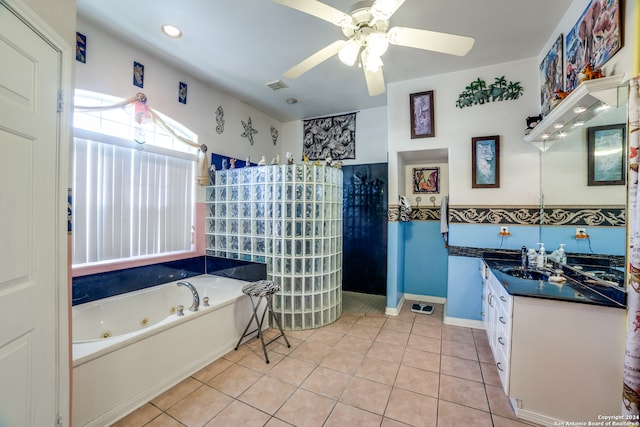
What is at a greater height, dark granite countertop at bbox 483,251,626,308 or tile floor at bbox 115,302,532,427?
dark granite countertop at bbox 483,251,626,308

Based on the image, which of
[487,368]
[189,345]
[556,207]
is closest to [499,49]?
[556,207]

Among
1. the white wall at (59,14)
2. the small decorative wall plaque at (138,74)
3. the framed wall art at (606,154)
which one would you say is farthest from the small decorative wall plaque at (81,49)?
the framed wall art at (606,154)

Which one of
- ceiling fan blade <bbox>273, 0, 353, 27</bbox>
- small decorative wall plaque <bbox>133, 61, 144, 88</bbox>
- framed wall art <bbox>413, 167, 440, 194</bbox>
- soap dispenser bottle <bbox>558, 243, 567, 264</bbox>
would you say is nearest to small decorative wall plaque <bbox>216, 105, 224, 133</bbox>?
small decorative wall plaque <bbox>133, 61, 144, 88</bbox>

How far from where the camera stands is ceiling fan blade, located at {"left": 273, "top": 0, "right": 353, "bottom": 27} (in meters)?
1.32

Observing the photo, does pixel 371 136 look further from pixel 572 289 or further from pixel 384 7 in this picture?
pixel 572 289

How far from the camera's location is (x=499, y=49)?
2434mm

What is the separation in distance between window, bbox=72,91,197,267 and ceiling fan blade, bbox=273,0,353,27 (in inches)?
80.1

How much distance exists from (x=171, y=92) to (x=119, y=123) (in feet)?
2.21

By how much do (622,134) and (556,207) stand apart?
99 cm

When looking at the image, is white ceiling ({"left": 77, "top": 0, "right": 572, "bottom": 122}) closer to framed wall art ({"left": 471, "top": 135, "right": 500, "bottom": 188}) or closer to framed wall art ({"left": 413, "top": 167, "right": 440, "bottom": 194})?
framed wall art ({"left": 471, "top": 135, "right": 500, "bottom": 188})

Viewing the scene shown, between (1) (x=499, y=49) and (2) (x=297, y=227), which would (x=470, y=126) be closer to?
(1) (x=499, y=49)

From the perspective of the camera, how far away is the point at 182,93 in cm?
290

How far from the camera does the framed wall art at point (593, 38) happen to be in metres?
1.40

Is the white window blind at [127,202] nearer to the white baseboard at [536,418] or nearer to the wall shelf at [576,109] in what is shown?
the white baseboard at [536,418]
